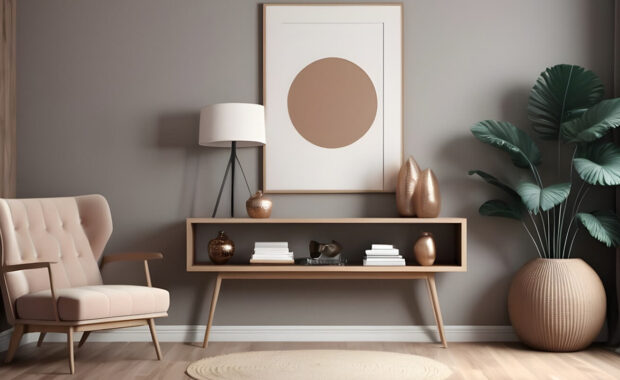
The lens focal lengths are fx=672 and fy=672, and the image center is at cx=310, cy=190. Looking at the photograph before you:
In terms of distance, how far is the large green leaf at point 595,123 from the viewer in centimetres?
374

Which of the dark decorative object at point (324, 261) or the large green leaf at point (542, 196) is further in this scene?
the dark decorative object at point (324, 261)

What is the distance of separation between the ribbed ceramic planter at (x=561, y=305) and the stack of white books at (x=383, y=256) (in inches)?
29.8

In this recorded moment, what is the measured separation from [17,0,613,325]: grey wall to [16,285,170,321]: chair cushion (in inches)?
30.3

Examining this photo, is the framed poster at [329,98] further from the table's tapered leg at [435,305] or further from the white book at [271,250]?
the table's tapered leg at [435,305]

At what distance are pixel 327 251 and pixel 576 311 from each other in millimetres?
1455

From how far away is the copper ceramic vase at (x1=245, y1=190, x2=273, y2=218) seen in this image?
13.1 ft

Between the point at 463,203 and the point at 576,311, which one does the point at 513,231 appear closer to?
the point at 463,203

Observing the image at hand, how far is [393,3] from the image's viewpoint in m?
4.28

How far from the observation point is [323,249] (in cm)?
398

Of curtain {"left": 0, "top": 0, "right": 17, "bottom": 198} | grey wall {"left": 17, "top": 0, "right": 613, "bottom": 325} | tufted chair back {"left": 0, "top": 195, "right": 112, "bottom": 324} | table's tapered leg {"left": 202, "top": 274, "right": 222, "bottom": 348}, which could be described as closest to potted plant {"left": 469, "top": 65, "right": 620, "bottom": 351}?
grey wall {"left": 17, "top": 0, "right": 613, "bottom": 325}

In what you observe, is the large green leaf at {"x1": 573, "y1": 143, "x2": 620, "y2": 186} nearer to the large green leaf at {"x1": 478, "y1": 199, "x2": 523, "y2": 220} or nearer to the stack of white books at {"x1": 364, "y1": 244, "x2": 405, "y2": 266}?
the large green leaf at {"x1": 478, "y1": 199, "x2": 523, "y2": 220}

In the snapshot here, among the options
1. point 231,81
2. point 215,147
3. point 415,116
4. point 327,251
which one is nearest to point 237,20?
point 231,81

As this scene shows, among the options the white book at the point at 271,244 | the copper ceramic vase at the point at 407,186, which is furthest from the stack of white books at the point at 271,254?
the copper ceramic vase at the point at 407,186

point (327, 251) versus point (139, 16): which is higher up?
point (139, 16)
